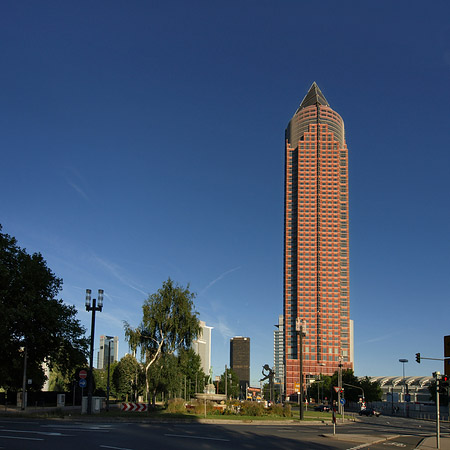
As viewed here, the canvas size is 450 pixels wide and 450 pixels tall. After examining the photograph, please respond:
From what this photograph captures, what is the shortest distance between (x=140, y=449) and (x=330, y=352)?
185 metres

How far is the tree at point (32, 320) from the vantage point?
4206 centimetres

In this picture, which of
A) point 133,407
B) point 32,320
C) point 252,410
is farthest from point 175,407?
point 32,320

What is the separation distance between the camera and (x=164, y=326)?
48094mm

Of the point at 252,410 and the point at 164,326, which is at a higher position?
the point at 164,326

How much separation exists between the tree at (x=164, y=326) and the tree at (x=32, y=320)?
5286mm

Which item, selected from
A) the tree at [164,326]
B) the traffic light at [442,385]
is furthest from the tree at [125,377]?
the traffic light at [442,385]

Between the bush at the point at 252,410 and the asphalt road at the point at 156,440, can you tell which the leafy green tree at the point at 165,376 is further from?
the asphalt road at the point at 156,440

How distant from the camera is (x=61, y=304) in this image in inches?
1832

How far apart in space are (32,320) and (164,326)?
1183 cm

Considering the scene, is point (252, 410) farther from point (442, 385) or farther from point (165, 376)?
point (442, 385)

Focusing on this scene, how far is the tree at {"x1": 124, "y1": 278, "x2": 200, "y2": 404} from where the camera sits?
157 ft

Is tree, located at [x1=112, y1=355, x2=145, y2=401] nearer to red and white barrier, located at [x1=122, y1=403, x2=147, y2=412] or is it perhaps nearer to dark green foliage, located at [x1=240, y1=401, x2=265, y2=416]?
dark green foliage, located at [x1=240, y1=401, x2=265, y2=416]

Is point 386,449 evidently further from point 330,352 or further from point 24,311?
point 330,352

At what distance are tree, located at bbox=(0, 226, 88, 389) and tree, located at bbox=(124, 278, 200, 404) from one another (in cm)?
529
